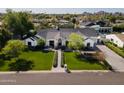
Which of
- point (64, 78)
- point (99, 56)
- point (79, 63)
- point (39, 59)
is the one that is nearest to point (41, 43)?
point (39, 59)

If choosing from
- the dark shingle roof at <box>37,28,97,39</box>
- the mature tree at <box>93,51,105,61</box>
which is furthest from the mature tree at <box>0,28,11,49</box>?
the mature tree at <box>93,51,105,61</box>

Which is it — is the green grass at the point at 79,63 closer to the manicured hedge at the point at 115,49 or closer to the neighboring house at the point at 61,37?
the neighboring house at the point at 61,37

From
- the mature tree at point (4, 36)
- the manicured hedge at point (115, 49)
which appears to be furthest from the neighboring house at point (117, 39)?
the mature tree at point (4, 36)

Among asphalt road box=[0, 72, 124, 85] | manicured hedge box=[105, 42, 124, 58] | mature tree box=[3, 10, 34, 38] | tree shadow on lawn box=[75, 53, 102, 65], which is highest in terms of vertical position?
mature tree box=[3, 10, 34, 38]

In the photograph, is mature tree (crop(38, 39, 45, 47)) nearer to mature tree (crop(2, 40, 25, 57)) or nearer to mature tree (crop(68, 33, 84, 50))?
mature tree (crop(2, 40, 25, 57))

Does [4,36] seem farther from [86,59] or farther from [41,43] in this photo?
[86,59]
